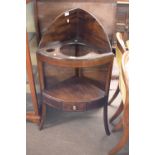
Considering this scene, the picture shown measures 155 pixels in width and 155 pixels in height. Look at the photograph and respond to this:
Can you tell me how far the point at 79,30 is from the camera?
1496mm

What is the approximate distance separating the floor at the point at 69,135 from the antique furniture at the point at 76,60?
80 millimetres

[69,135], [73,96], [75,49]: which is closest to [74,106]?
[73,96]

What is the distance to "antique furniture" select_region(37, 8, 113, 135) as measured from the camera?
1.22 meters

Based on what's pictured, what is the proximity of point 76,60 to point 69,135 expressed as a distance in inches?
25.3

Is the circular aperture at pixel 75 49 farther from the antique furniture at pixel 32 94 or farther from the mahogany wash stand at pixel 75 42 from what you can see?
the antique furniture at pixel 32 94

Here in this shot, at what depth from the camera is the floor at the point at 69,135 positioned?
1.40 metres

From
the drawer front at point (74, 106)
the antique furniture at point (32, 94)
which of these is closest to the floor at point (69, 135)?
the antique furniture at point (32, 94)

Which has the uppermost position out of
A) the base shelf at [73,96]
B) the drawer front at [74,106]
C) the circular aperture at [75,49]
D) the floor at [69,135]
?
the circular aperture at [75,49]

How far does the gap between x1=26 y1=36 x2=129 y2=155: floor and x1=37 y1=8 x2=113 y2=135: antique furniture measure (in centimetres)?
8

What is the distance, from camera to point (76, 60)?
116cm
